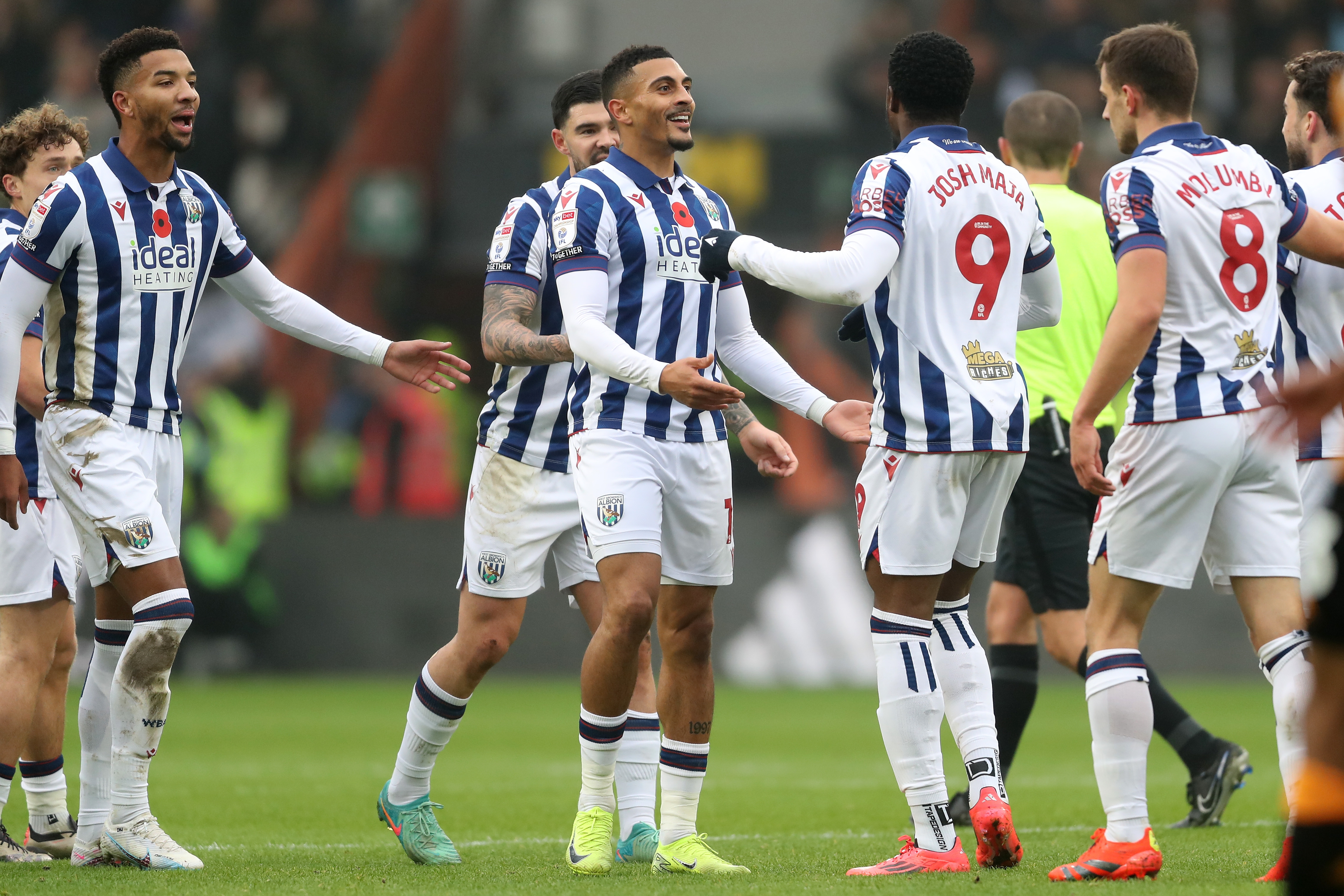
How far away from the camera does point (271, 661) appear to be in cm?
1366

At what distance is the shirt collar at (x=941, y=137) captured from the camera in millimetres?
4656

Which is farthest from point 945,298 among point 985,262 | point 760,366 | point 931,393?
point 760,366

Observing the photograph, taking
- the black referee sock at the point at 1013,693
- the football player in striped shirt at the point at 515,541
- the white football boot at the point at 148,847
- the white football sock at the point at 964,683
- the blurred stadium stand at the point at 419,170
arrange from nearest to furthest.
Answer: the white football sock at the point at 964,683
the white football boot at the point at 148,847
the football player in striped shirt at the point at 515,541
the black referee sock at the point at 1013,693
the blurred stadium stand at the point at 419,170

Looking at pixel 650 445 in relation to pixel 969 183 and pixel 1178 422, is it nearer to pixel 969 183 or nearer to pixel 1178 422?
pixel 969 183

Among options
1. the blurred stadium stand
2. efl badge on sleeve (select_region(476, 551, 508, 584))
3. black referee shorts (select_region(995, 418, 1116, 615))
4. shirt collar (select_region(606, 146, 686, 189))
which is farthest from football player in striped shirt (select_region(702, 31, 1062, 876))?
the blurred stadium stand

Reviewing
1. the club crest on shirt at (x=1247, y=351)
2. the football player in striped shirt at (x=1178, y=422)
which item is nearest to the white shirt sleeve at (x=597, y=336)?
the football player in striped shirt at (x=1178, y=422)

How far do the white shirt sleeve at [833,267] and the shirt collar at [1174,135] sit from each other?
2.45 ft

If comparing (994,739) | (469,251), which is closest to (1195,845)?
(994,739)

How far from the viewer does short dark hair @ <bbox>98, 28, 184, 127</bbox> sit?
5133 millimetres

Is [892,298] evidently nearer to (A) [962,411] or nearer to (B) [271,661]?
(A) [962,411]

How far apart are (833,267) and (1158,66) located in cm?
108

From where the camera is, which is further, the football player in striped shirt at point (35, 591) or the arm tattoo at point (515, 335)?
the football player in striped shirt at point (35, 591)

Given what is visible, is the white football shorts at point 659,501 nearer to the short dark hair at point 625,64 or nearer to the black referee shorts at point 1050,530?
the short dark hair at point 625,64

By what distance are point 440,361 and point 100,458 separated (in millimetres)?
1132
